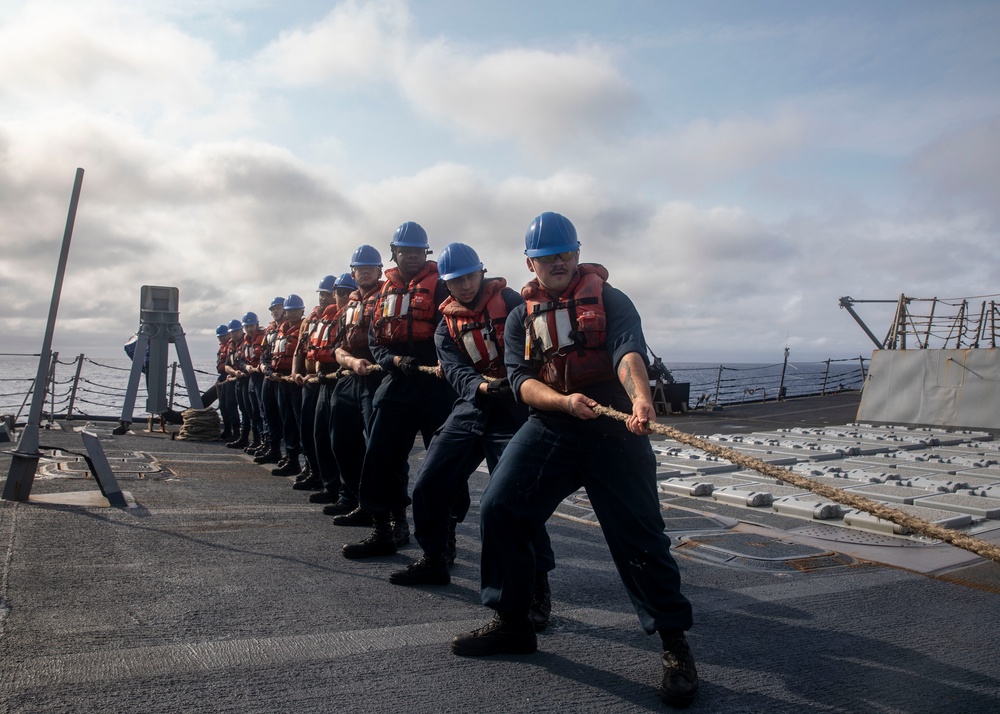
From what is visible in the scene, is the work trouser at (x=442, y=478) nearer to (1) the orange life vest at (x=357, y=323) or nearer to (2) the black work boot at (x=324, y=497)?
(1) the orange life vest at (x=357, y=323)

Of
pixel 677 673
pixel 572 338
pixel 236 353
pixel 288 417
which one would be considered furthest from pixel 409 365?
pixel 236 353

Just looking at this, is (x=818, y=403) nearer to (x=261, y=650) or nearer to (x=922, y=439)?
(x=922, y=439)

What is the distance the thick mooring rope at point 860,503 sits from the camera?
238 centimetres

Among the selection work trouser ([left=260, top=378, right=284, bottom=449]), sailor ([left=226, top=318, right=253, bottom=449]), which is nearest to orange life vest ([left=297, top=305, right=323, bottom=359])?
work trouser ([left=260, top=378, right=284, bottom=449])

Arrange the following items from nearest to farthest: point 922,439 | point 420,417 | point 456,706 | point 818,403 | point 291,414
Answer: point 456,706
point 420,417
point 291,414
point 922,439
point 818,403

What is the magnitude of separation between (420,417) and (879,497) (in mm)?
4822

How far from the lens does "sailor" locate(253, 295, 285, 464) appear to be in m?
10.6

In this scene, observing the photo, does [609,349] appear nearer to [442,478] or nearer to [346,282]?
Answer: [442,478]

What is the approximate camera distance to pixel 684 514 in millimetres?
7047

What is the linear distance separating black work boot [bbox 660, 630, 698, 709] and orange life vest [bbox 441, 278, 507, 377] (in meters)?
1.87

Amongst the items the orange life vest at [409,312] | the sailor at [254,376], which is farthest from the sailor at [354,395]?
the sailor at [254,376]

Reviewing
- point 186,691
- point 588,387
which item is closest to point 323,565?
point 186,691

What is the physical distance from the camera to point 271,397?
36.3ft

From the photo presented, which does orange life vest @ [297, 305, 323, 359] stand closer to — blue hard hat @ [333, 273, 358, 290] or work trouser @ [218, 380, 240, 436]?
blue hard hat @ [333, 273, 358, 290]
